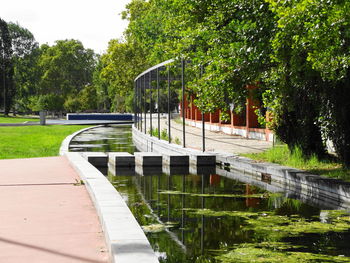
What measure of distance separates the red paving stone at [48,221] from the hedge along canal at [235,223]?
1.14 m

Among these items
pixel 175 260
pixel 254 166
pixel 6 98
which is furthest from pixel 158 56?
pixel 6 98

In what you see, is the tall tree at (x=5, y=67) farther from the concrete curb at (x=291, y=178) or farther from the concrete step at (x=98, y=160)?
the concrete curb at (x=291, y=178)

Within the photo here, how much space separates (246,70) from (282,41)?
3426mm

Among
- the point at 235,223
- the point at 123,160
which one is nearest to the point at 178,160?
the point at 123,160

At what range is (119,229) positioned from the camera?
23.2 feet

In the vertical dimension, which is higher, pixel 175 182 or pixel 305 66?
pixel 305 66

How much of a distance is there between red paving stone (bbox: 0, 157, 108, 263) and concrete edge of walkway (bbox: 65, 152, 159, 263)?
227 millimetres

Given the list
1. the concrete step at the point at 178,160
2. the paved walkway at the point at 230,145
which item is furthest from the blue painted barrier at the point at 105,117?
the concrete step at the point at 178,160

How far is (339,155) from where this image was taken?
1556cm

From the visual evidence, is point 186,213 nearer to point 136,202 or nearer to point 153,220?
point 153,220

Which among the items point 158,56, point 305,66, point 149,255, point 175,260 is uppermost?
point 158,56

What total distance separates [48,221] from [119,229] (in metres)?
1.89

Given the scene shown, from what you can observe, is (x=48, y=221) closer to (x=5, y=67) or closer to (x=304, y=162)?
(x=304, y=162)

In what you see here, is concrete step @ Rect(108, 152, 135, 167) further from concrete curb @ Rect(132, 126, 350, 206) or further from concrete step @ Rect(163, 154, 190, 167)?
concrete curb @ Rect(132, 126, 350, 206)
